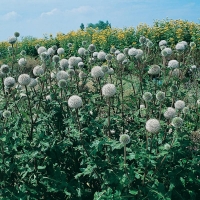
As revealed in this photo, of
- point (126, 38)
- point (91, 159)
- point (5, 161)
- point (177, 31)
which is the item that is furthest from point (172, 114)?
point (126, 38)

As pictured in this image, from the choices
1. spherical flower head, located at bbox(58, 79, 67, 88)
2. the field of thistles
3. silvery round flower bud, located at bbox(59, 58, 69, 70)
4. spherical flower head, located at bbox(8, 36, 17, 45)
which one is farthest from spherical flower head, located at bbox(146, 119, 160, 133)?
spherical flower head, located at bbox(8, 36, 17, 45)

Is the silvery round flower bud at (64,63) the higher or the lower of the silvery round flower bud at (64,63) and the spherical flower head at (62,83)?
the higher

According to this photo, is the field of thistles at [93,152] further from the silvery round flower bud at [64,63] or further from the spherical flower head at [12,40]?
the spherical flower head at [12,40]

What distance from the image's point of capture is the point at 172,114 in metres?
3.33

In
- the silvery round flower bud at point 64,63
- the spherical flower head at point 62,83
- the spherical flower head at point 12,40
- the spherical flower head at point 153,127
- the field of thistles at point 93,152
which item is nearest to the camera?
the spherical flower head at point 153,127

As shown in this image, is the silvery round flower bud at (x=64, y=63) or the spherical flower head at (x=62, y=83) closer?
the spherical flower head at (x=62, y=83)

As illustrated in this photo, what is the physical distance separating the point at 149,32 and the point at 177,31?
1055 mm

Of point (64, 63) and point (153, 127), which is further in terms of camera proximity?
point (64, 63)

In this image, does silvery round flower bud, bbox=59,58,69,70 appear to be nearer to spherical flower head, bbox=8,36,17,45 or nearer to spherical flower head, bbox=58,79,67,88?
spherical flower head, bbox=58,79,67,88

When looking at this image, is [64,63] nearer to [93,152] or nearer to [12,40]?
[12,40]

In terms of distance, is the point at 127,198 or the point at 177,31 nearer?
the point at 127,198

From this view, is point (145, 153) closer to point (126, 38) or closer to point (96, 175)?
point (96, 175)

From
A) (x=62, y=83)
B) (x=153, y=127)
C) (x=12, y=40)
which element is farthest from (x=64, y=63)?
(x=153, y=127)

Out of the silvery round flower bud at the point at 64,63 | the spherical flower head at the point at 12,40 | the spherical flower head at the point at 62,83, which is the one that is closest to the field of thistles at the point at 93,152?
the spherical flower head at the point at 62,83
